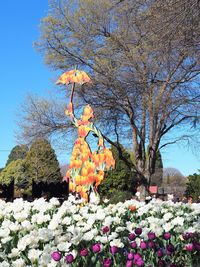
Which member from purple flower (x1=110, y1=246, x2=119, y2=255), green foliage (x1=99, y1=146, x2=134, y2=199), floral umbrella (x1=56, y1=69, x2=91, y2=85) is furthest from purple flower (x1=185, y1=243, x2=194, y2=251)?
green foliage (x1=99, y1=146, x2=134, y2=199)

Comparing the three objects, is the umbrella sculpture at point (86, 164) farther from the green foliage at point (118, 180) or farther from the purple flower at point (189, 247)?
the green foliage at point (118, 180)

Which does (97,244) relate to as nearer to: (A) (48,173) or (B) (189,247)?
(B) (189,247)

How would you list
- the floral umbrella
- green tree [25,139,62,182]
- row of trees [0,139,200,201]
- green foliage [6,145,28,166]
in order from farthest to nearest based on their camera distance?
green foliage [6,145,28,166], green tree [25,139,62,182], row of trees [0,139,200,201], the floral umbrella

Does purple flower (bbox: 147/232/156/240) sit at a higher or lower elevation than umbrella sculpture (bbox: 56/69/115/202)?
lower

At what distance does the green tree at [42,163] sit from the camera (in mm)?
23688

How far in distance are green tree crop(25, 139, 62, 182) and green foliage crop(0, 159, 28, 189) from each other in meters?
0.36

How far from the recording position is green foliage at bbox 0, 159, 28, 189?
24.3 metres

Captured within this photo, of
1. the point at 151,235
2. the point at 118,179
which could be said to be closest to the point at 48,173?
the point at 118,179

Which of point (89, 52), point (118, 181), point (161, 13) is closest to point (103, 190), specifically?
point (118, 181)

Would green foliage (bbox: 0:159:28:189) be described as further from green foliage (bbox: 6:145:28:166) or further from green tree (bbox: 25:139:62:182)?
green foliage (bbox: 6:145:28:166)

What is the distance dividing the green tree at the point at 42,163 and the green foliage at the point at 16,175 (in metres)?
0.36

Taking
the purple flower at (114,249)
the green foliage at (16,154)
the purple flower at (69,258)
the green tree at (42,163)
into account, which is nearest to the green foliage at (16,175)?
the green tree at (42,163)

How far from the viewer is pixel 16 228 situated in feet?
15.2

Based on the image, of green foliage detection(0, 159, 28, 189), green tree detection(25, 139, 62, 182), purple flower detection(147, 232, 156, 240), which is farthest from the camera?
green foliage detection(0, 159, 28, 189)
